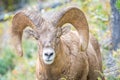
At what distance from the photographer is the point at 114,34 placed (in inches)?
577

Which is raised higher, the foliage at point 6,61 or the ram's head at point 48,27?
the ram's head at point 48,27

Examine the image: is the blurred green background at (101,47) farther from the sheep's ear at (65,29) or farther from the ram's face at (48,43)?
the ram's face at (48,43)

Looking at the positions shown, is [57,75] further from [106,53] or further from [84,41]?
[106,53]

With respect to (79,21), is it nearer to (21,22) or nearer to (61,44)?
(61,44)

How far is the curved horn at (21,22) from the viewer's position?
11.4 meters

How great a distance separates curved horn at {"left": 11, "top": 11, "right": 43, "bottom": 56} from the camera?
11.4m

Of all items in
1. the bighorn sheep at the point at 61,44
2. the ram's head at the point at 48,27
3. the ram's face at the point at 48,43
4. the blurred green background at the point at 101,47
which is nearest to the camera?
the ram's face at the point at 48,43

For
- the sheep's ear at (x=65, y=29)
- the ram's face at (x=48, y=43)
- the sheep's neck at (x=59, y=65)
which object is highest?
the sheep's ear at (x=65, y=29)

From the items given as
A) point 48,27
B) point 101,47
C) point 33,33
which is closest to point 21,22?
point 33,33

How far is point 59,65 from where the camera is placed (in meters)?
11.6

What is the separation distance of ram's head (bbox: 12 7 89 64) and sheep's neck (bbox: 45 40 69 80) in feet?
0.97

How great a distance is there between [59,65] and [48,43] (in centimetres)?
73

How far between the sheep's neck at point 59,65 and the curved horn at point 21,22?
61 centimetres

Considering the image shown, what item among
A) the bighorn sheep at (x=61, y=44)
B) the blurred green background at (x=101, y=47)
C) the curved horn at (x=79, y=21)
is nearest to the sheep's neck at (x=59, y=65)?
the bighorn sheep at (x=61, y=44)
